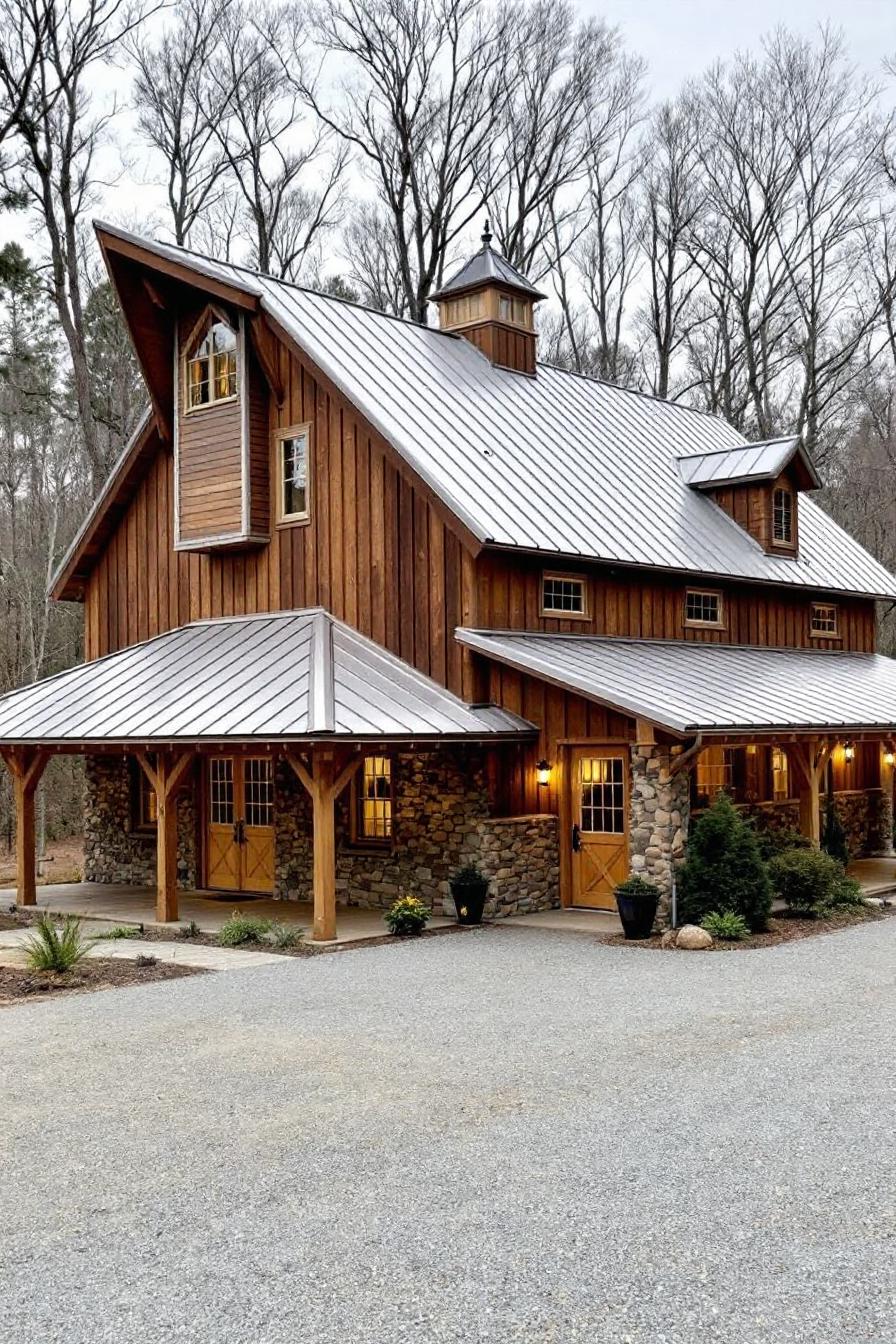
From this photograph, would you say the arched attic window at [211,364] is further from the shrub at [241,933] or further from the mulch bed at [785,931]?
the mulch bed at [785,931]

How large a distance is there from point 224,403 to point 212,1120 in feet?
40.1

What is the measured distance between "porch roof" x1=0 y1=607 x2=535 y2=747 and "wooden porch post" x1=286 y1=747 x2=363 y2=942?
17.8 inches

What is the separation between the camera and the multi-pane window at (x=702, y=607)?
19375 mm

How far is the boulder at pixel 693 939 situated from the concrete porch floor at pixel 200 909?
→ 2975 millimetres

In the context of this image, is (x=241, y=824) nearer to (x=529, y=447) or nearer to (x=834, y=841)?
(x=529, y=447)

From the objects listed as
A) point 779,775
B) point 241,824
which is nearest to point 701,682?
point 779,775

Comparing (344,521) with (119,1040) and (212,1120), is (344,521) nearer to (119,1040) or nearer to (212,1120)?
(119,1040)

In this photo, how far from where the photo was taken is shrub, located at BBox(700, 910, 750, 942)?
13.3m

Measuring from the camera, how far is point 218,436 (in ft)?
57.7

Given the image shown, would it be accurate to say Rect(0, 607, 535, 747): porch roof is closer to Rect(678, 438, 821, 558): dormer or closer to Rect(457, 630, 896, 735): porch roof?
Rect(457, 630, 896, 735): porch roof

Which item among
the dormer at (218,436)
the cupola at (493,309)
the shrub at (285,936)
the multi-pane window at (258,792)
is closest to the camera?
the shrub at (285,936)

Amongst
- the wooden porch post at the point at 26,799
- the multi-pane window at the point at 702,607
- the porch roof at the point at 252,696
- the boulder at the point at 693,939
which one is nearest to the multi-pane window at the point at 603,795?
the porch roof at the point at 252,696

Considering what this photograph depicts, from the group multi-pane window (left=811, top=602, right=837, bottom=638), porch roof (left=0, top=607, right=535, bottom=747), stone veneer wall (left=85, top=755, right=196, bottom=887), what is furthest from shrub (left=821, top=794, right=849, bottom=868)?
stone veneer wall (left=85, top=755, right=196, bottom=887)

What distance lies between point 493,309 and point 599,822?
9.18 metres
